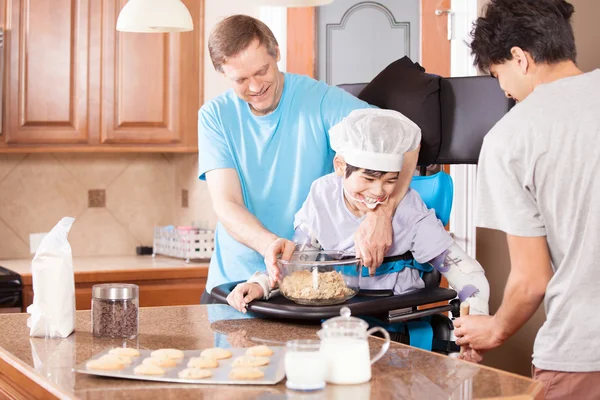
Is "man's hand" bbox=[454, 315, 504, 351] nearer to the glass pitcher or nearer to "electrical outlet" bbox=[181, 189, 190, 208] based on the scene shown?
the glass pitcher

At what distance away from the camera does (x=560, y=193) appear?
5.38 feet

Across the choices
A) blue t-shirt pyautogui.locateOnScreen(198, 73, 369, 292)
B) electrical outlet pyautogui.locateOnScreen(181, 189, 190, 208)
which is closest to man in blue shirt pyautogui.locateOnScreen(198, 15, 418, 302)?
blue t-shirt pyautogui.locateOnScreen(198, 73, 369, 292)

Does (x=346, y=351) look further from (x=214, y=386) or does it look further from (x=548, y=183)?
(x=548, y=183)

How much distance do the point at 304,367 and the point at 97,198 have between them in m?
3.19

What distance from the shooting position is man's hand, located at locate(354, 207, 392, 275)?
2176 millimetres

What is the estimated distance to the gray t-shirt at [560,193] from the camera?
63.5 inches

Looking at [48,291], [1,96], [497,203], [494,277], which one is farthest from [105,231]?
[497,203]

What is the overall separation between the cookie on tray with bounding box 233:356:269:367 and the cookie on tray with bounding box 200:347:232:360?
2.1 inches

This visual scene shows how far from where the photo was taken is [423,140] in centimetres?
253

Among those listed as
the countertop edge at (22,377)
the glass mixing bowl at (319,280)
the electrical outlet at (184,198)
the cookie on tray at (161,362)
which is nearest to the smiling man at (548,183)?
the glass mixing bowl at (319,280)

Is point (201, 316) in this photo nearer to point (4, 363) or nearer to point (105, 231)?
point (4, 363)

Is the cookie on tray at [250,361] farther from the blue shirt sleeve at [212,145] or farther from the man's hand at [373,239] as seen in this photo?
the blue shirt sleeve at [212,145]

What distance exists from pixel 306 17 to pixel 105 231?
1533mm

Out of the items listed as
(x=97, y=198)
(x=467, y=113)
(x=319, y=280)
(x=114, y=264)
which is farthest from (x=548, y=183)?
(x=97, y=198)
